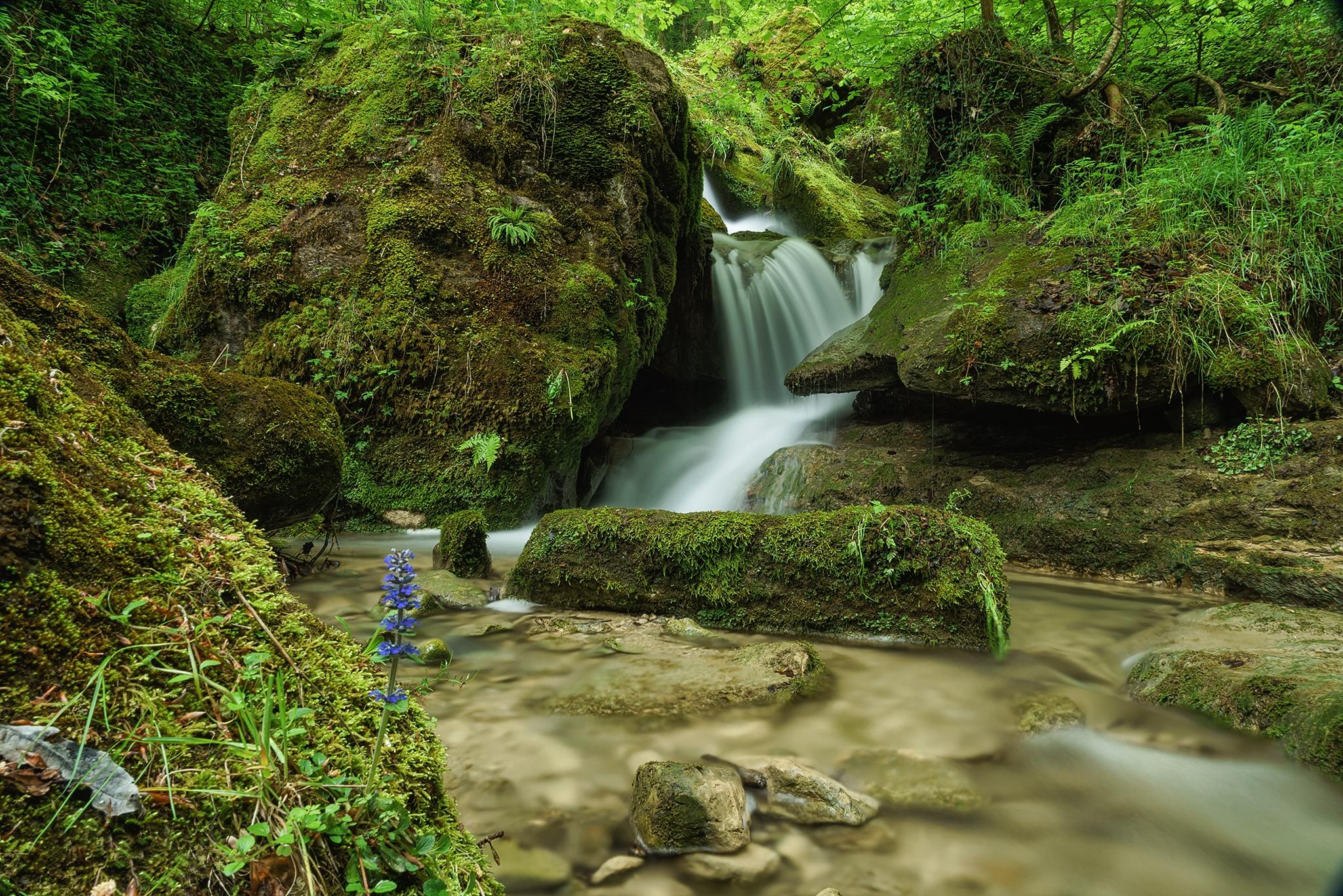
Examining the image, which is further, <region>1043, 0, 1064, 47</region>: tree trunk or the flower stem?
<region>1043, 0, 1064, 47</region>: tree trunk

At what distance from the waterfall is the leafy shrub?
4287 millimetres

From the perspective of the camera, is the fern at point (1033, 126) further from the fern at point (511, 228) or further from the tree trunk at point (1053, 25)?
the fern at point (511, 228)

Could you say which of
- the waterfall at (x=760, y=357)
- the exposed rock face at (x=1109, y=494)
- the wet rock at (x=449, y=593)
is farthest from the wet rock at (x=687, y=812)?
the waterfall at (x=760, y=357)

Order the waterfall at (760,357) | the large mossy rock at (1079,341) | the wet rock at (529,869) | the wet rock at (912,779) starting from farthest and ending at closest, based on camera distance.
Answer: the waterfall at (760,357)
the large mossy rock at (1079,341)
the wet rock at (912,779)
the wet rock at (529,869)

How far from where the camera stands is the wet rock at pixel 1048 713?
2832mm

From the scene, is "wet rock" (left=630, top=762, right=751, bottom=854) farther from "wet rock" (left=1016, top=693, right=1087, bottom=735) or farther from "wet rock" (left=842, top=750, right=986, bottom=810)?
"wet rock" (left=1016, top=693, right=1087, bottom=735)

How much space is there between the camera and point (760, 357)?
10.8 meters

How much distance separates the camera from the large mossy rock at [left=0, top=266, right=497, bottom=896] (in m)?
0.90

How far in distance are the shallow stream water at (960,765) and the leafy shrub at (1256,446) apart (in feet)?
7.84

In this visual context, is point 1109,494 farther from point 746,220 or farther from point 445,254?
point 746,220

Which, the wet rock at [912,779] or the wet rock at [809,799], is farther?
the wet rock at [912,779]

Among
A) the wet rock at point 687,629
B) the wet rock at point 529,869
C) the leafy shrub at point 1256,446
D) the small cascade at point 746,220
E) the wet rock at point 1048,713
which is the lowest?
the wet rock at point 1048,713

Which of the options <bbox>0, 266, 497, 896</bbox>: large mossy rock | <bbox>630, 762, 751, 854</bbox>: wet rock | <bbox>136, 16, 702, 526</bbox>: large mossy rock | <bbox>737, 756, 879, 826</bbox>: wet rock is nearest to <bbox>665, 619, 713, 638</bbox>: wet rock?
<bbox>737, 756, 879, 826</bbox>: wet rock

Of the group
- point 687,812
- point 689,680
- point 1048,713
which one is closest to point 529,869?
point 687,812
